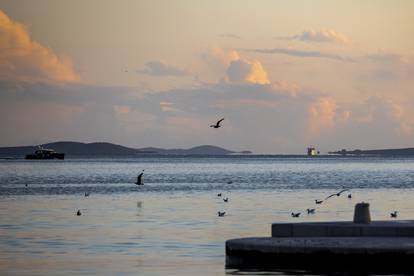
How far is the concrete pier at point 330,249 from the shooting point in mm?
34812

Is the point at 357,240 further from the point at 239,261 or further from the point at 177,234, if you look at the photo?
the point at 177,234

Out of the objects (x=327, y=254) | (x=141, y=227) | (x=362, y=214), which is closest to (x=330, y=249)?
(x=327, y=254)

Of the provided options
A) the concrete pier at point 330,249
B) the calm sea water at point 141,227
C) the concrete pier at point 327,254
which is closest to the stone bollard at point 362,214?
the concrete pier at point 330,249

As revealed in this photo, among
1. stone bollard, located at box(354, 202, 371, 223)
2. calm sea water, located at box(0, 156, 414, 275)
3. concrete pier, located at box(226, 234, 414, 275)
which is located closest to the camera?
concrete pier, located at box(226, 234, 414, 275)

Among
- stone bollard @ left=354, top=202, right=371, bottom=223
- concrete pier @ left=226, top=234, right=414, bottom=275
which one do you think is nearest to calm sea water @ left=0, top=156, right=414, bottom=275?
concrete pier @ left=226, top=234, right=414, bottom=275

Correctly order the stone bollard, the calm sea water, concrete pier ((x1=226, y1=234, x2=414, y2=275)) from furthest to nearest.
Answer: the stone bollard, the calm sea water, concrete pier ((x1=226, y1=234, x2=414, y2=275))

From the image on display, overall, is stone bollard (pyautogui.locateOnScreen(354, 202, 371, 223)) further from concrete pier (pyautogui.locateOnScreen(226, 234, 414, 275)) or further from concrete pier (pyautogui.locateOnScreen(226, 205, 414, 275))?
concrete pier (pyautogui.locateOnScreen(226, 234, 414, 275))

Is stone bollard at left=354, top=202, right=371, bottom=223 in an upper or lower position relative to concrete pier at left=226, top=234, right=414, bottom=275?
upper

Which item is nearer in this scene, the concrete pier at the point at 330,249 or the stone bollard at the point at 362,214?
the concrete pier at the point at 330,249

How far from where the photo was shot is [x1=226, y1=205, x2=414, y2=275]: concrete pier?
3481 centimetres

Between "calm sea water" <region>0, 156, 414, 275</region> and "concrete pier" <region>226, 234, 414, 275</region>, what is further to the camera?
"calm sea water" <region>0, 156, 414, 275</region>

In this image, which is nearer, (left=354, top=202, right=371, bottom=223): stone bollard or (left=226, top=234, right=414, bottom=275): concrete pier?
(left=226, top=234, right=414, bottom=275): concrete pier

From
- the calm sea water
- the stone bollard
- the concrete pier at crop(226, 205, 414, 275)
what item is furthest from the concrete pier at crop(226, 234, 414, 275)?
the stone bollard

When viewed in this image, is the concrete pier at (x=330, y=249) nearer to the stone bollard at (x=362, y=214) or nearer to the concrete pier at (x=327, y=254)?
the concrete pier at (x=327, y=254)
